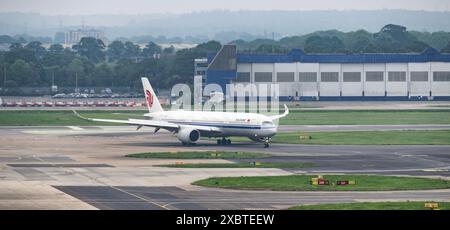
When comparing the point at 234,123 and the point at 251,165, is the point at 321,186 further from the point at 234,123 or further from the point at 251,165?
the point at 234,123

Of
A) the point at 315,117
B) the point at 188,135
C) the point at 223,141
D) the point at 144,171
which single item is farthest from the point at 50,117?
the point at 144,171

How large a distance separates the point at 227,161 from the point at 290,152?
12.0 m

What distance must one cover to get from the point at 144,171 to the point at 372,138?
4380 cm

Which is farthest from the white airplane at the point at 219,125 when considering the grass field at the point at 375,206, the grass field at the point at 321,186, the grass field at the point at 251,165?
the grass field at the point at 375,206

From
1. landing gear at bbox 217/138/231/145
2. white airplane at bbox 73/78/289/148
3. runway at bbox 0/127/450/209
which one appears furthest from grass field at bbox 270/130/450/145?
white airplane at bbox 73/78/289/148

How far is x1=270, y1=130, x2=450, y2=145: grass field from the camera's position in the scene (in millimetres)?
114312

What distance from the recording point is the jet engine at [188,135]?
361 feet

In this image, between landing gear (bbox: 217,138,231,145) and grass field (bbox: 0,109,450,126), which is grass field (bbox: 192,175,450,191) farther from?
grass field (bbox: 0,109,450,126)

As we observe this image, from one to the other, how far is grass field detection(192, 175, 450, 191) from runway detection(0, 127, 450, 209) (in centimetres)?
183

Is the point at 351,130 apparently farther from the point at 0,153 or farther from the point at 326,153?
the point at 0,153

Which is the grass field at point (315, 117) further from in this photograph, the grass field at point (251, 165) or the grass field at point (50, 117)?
the grass field at point (251, 165)
